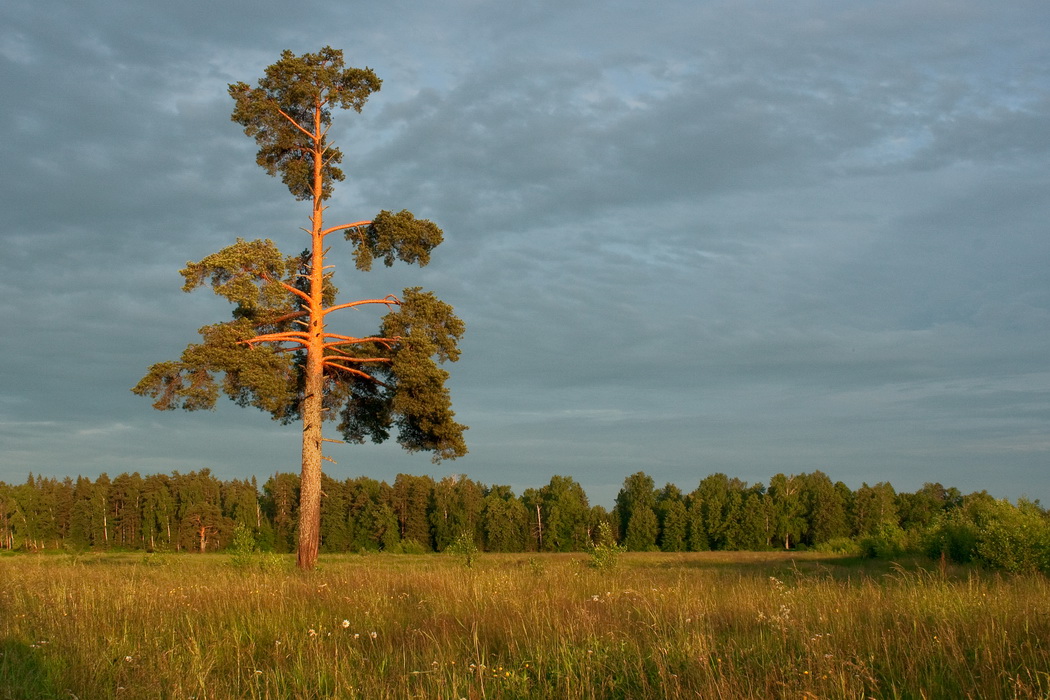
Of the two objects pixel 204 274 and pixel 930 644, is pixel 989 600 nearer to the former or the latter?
pixel 930 644

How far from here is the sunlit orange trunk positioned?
19.2 meters

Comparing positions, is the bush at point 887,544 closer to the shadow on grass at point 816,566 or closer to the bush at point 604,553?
the shadow on grass at point 816,566

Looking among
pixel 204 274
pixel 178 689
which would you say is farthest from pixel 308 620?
pixel 204 274

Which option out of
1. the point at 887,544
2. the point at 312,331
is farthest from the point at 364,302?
the point at 887,544

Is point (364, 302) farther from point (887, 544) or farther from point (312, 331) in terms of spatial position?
point (887, 544)

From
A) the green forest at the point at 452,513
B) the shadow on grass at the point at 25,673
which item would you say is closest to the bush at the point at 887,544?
the shadow on grass at the point at 25,673

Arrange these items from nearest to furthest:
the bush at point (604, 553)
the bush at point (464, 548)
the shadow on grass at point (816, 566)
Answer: the shadow on grass at point (816, 566) < the bush at point (604, 553) < the bush at point (464, 548)

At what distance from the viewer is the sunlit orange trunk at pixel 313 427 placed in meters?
19.2

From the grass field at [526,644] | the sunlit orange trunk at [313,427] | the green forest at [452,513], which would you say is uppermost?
the sunlit orange trunk at [313,427]

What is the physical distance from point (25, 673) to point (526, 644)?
13.7ft

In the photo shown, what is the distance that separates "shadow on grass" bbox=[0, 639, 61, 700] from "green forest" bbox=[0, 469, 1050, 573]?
7778 cm

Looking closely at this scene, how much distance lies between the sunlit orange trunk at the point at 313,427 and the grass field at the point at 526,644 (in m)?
9.22

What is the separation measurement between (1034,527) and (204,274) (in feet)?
73.2

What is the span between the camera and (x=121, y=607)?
8.95m
